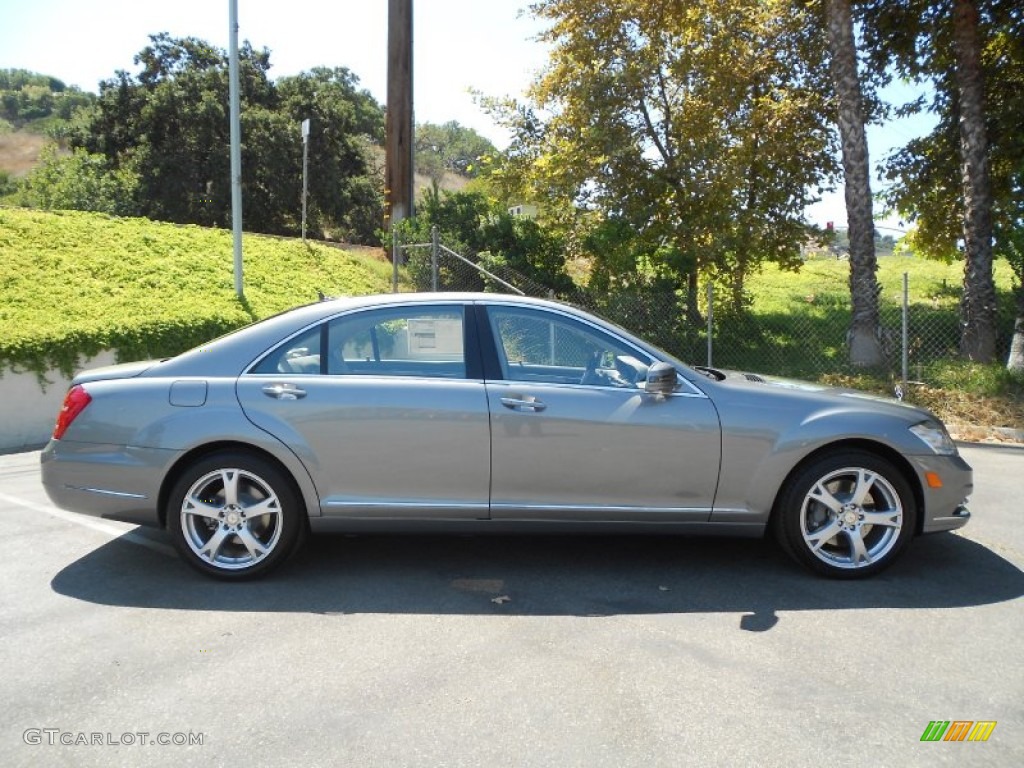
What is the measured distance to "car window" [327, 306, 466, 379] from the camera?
182 inches

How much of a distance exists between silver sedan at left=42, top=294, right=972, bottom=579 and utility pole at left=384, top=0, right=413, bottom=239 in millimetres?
13691

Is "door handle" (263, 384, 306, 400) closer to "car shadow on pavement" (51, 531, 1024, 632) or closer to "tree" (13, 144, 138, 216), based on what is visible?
"car shadow on pavement" (51, 531, 1024, 632)

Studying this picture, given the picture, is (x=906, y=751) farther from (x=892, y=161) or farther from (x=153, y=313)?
(x=892, y=161)

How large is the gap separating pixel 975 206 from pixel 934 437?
27.8 ft

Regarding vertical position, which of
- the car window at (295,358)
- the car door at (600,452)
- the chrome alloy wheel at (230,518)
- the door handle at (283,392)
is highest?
the car window at (295,358)

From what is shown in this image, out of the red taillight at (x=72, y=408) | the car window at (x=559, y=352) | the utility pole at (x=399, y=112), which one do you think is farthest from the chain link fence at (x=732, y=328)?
the red taillight at (x=72, y=408)

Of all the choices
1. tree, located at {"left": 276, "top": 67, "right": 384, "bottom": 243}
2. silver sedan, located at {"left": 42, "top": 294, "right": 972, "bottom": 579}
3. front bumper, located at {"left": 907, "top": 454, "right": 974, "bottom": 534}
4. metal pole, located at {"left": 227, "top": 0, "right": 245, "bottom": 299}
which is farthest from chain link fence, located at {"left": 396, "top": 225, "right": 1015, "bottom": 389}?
tree, located at {"left": 276, "top": 67, "right": 384, "bottom": 243}

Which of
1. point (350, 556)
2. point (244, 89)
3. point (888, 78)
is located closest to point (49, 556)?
point (350, 556)

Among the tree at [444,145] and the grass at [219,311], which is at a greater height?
the tree at [444,145]

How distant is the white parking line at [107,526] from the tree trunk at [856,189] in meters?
9.87

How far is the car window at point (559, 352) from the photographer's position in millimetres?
4582

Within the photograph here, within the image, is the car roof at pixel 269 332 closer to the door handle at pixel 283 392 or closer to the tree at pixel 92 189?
the door handle at pixel 283 392

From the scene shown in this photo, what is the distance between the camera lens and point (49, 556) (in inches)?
195

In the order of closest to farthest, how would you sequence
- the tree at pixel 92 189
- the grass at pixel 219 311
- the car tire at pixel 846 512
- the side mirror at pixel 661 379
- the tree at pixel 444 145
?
1. the side mirror at pixel 661 379
2. the car tire at pixel 846 512
3. the grass at pixel 219 311
4. the tree at pixel 92 189
5. the tree at pixel 444 145
